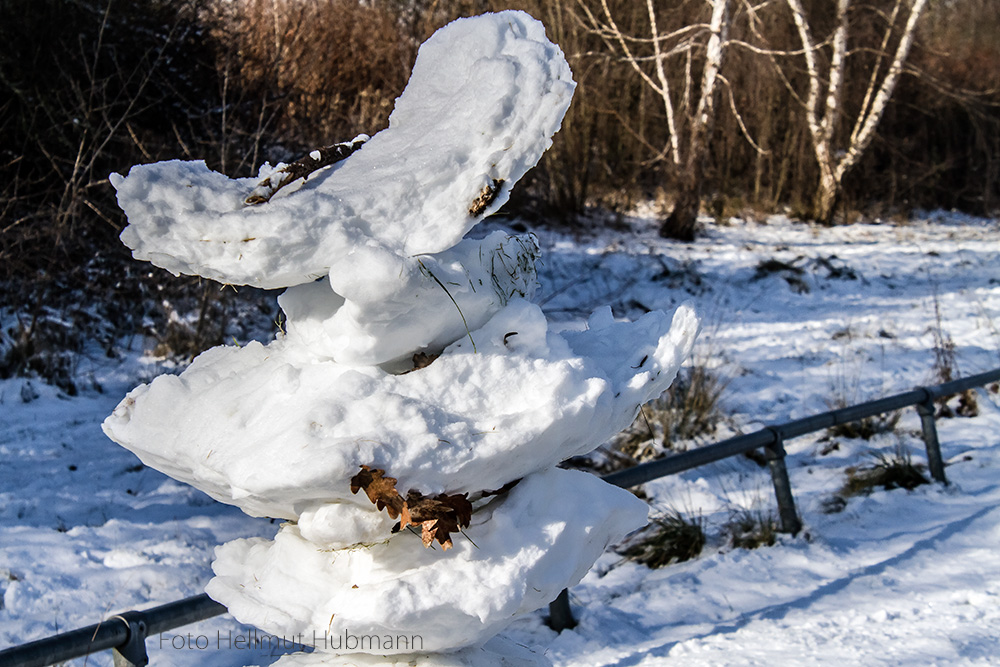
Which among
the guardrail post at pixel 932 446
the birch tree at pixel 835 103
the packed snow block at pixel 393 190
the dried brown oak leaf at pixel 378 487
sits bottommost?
the guardrail post at pixel 932 446

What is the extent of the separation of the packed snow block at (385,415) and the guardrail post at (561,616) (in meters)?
1.96

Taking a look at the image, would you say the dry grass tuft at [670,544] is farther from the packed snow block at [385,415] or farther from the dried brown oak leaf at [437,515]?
the dried brown oak leaf at [437,515]

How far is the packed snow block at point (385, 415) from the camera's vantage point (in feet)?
3.91

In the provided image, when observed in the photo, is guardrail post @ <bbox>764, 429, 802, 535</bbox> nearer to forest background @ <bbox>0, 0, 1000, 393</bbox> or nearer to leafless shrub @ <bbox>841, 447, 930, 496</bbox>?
leafless shrub @ <bbox>841, 447, 930, 496</bbox>

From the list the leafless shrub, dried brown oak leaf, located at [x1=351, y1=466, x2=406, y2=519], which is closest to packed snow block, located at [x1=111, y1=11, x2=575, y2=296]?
dried brown oak leaf, located at [x1=351, y1=466, x2=406, y2=519]

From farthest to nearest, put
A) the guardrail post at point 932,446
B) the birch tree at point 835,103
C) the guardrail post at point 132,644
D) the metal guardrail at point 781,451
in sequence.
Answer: the birch tree at point 835,103 < the guardrail post at point 932,446 < the metal guardrail at point 781,451 < the guardrail post at point 132,644

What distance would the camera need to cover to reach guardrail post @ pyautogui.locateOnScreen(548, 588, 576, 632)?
→ 3256 millimetres

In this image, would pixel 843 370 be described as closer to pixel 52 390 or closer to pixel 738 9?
pixel 52 390

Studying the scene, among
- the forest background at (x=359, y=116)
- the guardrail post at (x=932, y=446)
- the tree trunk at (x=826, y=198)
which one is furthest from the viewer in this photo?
the tree trunk at (x=826, y=198)

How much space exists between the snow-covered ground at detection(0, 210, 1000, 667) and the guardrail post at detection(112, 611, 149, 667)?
675 mm

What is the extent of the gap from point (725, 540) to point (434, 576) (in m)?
3.05

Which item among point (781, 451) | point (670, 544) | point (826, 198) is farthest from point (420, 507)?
point (826, 198)

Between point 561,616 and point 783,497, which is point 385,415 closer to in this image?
point 561,616

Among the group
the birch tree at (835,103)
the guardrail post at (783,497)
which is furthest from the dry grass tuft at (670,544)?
the birch tree at (835,103)
